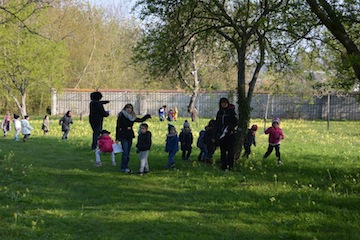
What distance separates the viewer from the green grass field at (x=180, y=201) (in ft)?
21.7

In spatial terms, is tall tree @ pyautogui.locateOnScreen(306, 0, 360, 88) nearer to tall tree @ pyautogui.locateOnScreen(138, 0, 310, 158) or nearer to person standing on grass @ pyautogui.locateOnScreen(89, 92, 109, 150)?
tall tree @ pyautogui.locateOnScreen(138, 0, 310, 158)

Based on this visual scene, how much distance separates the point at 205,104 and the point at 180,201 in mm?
41437

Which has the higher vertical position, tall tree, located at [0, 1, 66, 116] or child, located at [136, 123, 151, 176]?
tall tree, located at [0, 1, 66, 116]

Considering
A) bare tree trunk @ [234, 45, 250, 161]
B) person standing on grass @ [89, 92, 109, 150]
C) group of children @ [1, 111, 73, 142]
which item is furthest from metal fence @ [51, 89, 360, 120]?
bare tree trunk @ [234, 45, 250, 161]

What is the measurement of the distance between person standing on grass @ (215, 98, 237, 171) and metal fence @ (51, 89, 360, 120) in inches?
1414

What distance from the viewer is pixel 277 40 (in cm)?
1334

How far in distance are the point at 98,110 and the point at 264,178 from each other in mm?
5911

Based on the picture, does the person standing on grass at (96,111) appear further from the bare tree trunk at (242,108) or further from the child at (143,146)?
the bare tree trunk at (242,108)

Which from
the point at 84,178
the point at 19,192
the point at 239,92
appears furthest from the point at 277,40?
the point at 19,192

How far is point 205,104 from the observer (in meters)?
49.8

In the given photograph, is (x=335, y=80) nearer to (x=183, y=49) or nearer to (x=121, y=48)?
(x=183, y=49)

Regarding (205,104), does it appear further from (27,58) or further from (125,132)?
(125,132)

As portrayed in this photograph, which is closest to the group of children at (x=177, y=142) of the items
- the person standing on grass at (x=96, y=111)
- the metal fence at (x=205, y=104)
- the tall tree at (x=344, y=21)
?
the person standing on grass at (x=96, y=111)

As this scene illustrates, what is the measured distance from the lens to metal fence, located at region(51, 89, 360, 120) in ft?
158
